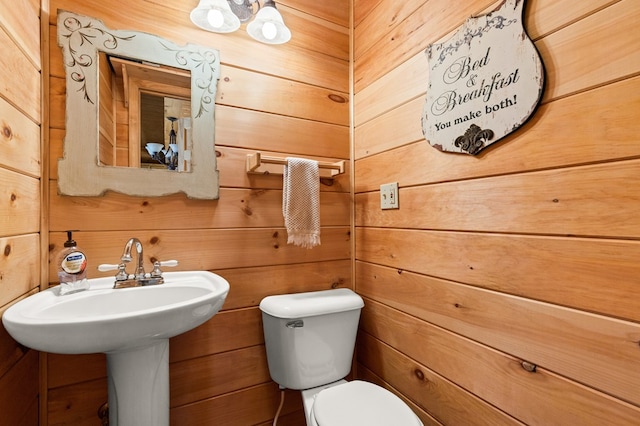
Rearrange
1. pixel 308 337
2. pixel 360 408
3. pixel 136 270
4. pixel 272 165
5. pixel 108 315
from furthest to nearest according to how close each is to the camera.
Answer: pixel 272 165, pixel 308 337, pixel 136 270, pixel 360 408, pixel 108 315

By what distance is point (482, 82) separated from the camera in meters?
0.91

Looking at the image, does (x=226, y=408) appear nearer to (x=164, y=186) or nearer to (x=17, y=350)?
(x=17, y=350)

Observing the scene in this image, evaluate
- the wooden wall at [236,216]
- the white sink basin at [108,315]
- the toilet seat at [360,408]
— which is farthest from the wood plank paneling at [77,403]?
the toilet seat at [360,408]

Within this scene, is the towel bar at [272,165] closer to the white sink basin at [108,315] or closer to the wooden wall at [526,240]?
the wooden wall at [526,240]

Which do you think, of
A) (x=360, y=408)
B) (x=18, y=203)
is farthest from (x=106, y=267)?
(x=360, y=408)

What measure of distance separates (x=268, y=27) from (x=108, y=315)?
46.9 inches

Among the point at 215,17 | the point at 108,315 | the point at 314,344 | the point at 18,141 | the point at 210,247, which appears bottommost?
the point at 314,344

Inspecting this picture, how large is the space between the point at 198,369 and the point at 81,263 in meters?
0.60

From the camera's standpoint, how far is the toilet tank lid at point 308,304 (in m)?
1.19

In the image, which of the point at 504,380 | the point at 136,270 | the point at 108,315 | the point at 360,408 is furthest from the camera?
the point at 136,270

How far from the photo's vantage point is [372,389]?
1.08 meters

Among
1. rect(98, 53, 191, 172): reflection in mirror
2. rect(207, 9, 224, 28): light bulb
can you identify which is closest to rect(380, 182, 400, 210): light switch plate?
rect(98, 53, 191, 172): reflection in mirror

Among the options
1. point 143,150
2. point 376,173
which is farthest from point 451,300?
point 143,150

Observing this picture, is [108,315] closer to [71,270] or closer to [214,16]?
[71,270]
